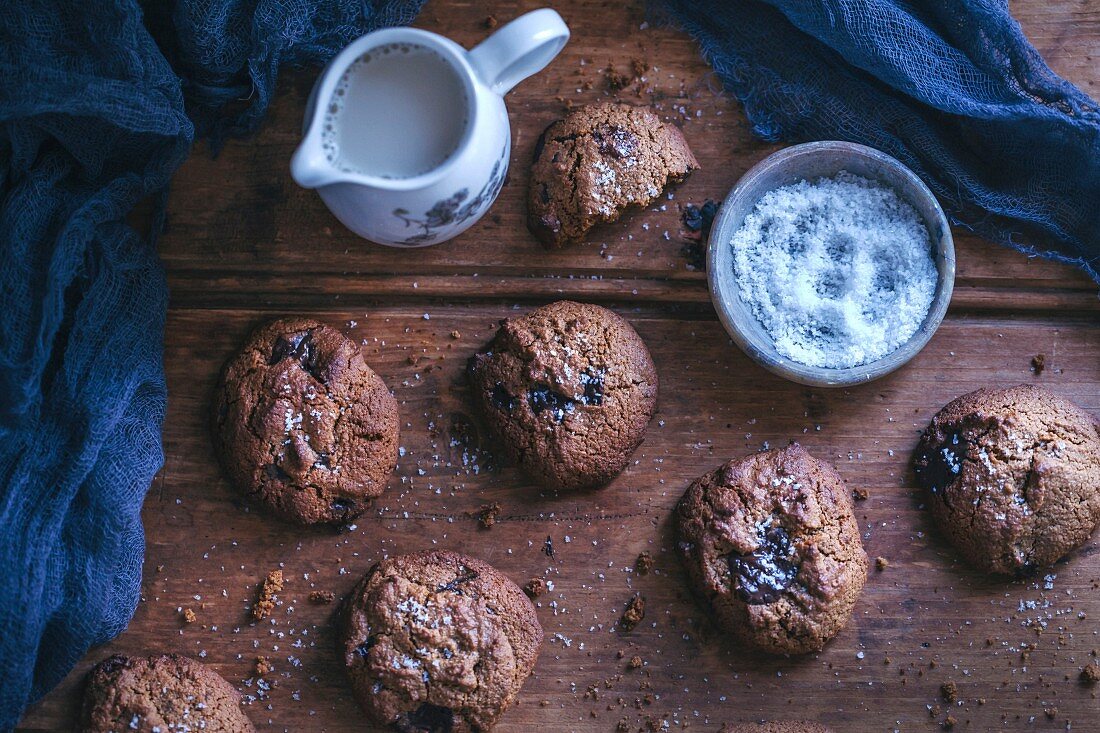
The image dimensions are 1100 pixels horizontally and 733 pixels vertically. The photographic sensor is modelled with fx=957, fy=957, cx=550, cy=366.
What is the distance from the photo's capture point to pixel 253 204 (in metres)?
1.54

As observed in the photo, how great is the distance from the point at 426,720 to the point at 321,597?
249mm

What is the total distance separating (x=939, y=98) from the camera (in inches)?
56.9

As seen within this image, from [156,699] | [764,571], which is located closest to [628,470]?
[764,571]

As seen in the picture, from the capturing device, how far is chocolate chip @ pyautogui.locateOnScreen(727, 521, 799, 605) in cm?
143

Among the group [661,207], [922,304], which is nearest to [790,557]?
[922,304]

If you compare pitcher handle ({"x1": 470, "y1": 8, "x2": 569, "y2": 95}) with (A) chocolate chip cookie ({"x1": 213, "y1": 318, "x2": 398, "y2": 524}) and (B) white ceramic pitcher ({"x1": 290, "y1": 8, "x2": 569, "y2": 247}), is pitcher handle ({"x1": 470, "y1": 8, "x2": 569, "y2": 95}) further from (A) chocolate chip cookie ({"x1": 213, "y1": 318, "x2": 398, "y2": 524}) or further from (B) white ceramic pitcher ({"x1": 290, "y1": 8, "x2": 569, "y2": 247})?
(A) chocolate chip cookie ({"x1": 213, "y1": 318, "x2": 398, "y2": 524})

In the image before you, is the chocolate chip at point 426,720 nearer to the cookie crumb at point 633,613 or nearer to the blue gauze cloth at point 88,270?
the cookie crumb at point 633,613

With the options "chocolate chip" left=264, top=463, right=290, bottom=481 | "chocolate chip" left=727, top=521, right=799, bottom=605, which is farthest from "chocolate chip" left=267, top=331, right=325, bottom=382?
"chocolate chip" left=727, top=521, right=799, bottom=605

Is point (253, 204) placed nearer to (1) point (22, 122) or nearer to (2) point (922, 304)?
(1) point (22, 122)

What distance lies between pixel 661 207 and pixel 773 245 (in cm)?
19

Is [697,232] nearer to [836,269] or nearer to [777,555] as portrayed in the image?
[836,269]

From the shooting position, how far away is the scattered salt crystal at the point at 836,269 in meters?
1.44

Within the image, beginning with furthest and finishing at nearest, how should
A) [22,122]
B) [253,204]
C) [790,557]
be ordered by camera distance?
1. [253,204]
2. [790,557]
3. [22,122]

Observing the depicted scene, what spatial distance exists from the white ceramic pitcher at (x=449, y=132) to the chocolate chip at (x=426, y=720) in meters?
0.71
